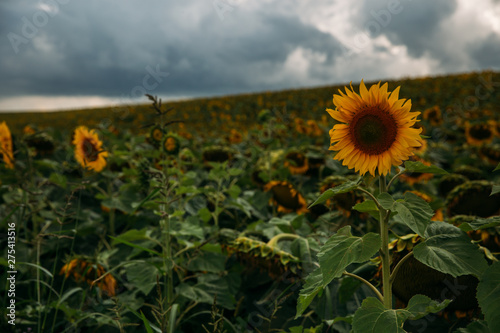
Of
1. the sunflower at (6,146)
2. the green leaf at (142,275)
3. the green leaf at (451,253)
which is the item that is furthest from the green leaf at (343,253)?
the sunflower at (6,146)

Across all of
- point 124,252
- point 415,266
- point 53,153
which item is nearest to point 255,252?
point 415,266

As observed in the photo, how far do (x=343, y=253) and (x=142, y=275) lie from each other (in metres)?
1.06

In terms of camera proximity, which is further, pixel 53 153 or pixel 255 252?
pixel 53 153

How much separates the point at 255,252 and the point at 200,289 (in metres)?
0.38

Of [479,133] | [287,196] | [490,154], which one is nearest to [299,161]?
[287,196]

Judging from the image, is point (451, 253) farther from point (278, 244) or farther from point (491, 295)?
point (278, 244)

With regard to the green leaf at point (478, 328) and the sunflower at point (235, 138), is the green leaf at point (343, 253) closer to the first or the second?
the green leaf at point (478, 328)

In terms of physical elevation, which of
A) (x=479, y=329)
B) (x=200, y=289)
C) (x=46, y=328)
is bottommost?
(x=46, y=328)

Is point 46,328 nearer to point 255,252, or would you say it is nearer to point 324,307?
point 255,252

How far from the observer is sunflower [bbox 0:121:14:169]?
Answer: 88.0 inches

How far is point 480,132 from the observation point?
397 centimetres

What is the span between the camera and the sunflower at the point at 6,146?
224cm

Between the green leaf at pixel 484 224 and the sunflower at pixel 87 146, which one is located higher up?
the sunflower at pixel 87 146

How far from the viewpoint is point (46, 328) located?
1.77 meters
